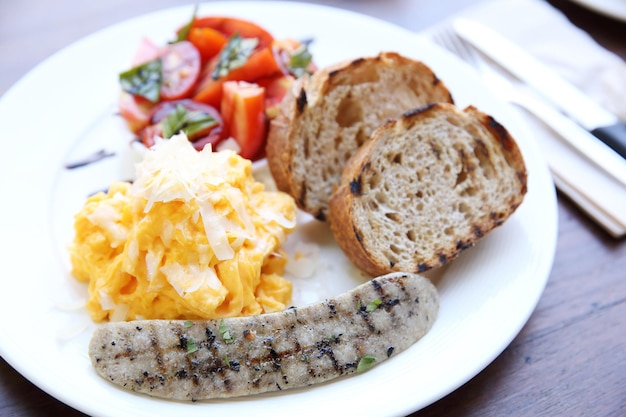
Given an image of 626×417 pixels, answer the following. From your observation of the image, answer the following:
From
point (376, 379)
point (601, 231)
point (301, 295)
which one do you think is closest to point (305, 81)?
point (301, 295)

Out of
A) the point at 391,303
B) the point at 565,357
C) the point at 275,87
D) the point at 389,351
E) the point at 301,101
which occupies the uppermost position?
the point at 301,101

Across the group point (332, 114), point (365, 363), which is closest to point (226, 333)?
point (365, 363)

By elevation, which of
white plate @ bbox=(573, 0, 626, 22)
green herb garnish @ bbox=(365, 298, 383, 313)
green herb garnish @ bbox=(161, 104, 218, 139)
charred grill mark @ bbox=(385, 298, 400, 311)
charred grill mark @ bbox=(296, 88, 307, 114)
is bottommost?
charred grill mark @ bbox=(385, 298, 400, 311)

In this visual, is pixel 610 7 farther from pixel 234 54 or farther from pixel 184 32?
pixel 184 32

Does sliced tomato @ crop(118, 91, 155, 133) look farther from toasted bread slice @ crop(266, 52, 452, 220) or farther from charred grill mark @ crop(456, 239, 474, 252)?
charred grill mark @ crop(456, 239, 474, 252)

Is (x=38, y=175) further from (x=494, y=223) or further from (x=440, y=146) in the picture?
(x=494, y=223)

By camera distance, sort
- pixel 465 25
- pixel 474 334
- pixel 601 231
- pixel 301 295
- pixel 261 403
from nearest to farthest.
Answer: pixel 261 403
pixel 474 334
pixel 301 295
pixel 601 231
pixel 465 25

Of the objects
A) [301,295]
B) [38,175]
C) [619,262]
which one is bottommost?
[619,262]

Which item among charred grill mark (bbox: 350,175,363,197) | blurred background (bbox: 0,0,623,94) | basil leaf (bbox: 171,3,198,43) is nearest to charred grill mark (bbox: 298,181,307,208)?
charred grill mark (bbox: 350,175,363,197)
